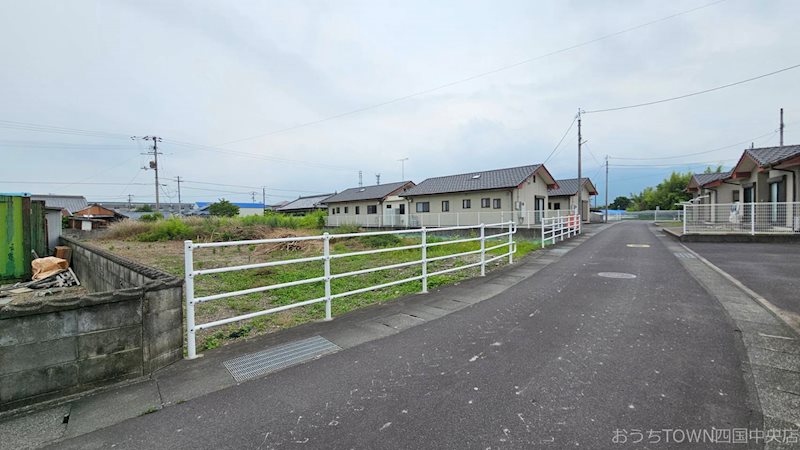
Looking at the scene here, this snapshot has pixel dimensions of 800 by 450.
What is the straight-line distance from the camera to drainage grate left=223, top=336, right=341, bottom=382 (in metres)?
3.18

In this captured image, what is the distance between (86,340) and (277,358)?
5.00 ft

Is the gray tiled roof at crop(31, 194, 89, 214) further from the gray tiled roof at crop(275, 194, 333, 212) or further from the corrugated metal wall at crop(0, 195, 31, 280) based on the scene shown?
the corrugated metal wall at crop(0, 195, 31, 280)

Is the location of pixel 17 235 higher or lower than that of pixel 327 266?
higher

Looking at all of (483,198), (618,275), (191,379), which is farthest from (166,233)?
(618,275)

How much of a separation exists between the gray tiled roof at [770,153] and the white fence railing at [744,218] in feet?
6.52

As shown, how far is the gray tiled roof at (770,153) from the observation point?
14.2 metres

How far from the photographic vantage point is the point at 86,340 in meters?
2.82

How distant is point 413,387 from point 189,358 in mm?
2294

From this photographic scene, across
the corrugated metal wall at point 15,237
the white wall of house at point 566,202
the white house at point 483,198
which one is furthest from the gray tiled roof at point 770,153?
the corrugated metal wall at point 15,237

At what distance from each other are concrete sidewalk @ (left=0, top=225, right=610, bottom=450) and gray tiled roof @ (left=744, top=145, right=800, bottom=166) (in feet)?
54.7

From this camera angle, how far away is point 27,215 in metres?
10.0

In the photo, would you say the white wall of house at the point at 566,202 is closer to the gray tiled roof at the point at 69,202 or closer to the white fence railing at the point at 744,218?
the white fence railing at the point at 744,218

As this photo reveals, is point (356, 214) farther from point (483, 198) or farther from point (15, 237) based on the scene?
point (15, 237)

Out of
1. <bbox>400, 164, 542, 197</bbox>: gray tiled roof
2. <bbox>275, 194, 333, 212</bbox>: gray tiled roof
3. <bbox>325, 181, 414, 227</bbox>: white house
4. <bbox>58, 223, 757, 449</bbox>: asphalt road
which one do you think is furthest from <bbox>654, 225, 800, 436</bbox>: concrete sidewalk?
<bbox>275, 194, 333, 212</bbox>: gray tiled roof
